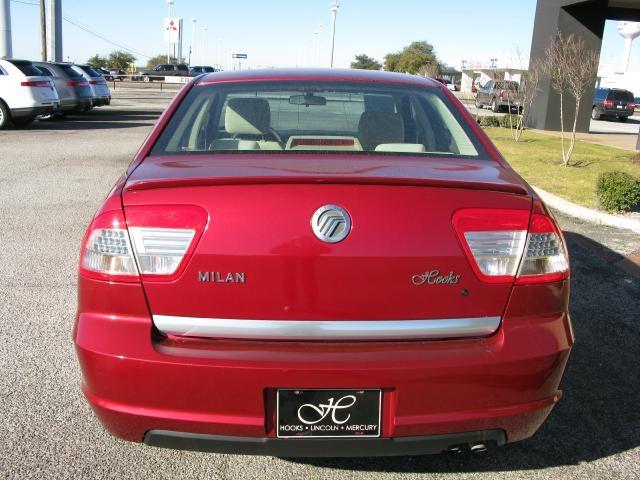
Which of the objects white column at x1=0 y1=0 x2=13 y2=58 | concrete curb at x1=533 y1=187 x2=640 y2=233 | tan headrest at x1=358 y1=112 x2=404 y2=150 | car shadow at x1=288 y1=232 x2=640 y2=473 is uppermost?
white column at x1=0 y1=0 x2=13 y2=58

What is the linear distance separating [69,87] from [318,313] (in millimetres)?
20433

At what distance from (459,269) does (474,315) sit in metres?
0.16

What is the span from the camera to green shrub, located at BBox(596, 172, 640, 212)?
7414mm

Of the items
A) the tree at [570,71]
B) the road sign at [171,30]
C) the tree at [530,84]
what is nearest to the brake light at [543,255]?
the tree at [570,71]

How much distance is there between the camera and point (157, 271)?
2137 millimetres

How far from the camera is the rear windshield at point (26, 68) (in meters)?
16.4

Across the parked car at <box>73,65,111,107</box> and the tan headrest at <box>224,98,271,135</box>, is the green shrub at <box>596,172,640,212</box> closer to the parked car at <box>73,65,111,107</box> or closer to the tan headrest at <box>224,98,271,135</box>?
the tan headrest at <box>224,98,271,135</box>

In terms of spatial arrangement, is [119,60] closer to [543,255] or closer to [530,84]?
[530,84]

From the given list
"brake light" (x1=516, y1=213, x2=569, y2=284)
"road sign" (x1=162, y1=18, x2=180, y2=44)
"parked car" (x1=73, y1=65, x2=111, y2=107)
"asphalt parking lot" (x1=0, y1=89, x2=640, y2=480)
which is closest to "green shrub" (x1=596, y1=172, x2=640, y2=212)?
"asphalt parking lot" (x1=0, y1=89, x2=640, y2=480)

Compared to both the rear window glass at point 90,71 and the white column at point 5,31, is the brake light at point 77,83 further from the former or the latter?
the white column at point 5,31

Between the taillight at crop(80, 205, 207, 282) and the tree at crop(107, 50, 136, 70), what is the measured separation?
290 feet

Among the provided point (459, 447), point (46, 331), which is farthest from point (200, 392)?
point (46, 331)

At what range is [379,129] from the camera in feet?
10.4

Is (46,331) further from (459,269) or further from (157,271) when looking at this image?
(459,269)
